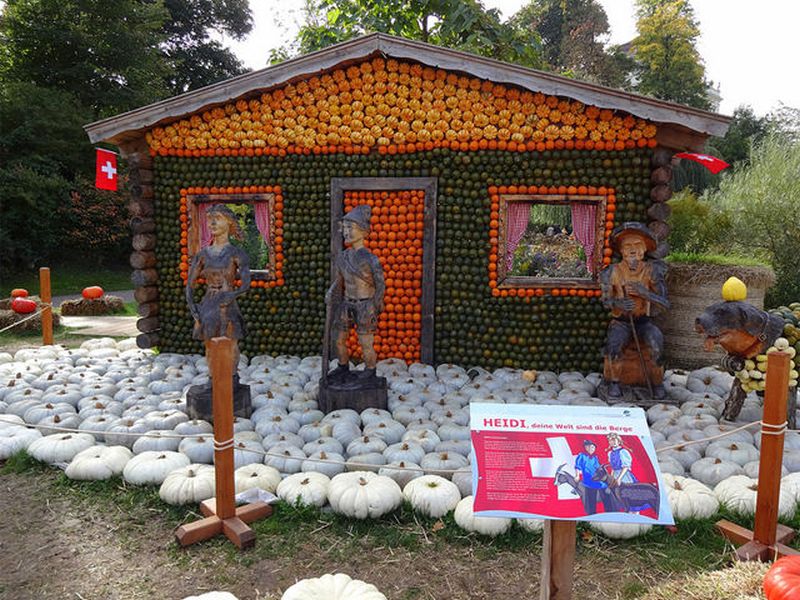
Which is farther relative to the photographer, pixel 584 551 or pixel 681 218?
pixel 681 218

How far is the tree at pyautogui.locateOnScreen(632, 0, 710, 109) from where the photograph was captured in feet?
103

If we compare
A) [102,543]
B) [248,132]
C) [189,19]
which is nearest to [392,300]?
[248,132]

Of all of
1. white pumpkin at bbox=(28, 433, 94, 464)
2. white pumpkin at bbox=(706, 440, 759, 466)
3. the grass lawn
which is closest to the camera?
white pumpkin at bbox=(706, 440, 759, 466)

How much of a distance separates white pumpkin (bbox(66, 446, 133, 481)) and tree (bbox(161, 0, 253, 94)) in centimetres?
2614

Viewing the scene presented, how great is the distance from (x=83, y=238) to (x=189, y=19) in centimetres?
1352

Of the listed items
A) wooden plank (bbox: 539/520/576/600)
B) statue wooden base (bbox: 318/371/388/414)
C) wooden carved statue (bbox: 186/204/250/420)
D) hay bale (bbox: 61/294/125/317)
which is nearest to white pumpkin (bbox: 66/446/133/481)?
wooden carved statue (bbox: 186/204/250/420)

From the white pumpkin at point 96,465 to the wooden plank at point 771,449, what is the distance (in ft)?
14.6

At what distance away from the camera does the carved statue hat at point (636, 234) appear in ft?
19.5

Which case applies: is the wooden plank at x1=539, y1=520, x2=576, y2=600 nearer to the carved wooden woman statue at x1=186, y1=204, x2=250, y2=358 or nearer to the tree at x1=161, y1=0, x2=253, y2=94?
the carved wooden woman statue at x1=186, y1=204, x2=250, y2=358

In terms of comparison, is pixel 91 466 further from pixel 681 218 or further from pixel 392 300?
pixel 681 218

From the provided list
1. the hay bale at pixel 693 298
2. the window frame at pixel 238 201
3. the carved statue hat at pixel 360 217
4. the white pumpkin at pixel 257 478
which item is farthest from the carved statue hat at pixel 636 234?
the window frame at pixel 238 201

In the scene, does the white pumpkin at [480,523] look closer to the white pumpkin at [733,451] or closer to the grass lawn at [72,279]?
the white pumpkin at [733,451]

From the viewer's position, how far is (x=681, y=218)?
40.0 feet

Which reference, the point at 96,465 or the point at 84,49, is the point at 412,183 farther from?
the point at 84,49
